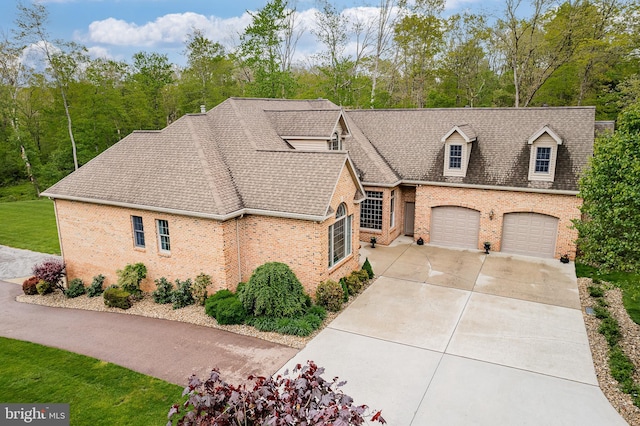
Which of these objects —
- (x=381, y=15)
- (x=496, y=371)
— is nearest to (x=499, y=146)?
(x=496, y=371)

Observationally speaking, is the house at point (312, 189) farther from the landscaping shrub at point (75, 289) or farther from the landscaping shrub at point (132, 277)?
the landscaping shrub at point (75, 289)

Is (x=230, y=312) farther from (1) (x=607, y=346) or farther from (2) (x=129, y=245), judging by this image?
(1) (x=607, y=346)

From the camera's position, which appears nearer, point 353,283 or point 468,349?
point 468,349

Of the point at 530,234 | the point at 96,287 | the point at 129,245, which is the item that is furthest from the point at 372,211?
the point at 96,287

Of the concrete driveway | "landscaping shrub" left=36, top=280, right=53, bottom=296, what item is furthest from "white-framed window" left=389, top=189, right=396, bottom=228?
"landscaping shrub" left=36, top=280, right=53, bottom=296

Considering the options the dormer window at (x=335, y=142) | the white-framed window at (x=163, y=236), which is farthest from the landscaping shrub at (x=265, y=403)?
the dormer window at (x=335, y=142)

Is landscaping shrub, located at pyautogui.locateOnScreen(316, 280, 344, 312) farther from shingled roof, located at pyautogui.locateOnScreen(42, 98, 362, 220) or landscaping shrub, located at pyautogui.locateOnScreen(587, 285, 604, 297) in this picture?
landscaping shrub, located at pyautogui.locateOnScreen(587, 285, 604, 297)
